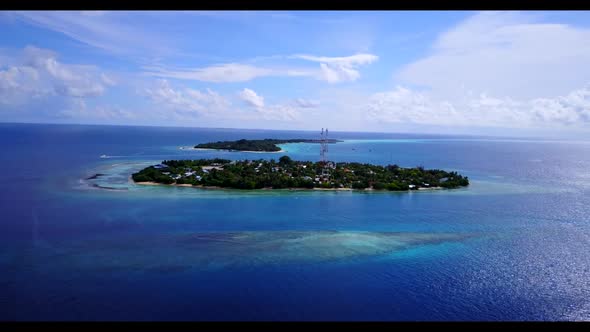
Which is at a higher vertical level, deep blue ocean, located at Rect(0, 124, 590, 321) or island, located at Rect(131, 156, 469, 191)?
island, located at Rect(131, 156, 469, 191)

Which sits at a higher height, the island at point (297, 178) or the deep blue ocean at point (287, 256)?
the island at point (297, 178)

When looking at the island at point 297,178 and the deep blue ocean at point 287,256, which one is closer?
the deep blue ocean at point 287,256

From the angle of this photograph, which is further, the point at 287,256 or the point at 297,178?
the point at 297,178

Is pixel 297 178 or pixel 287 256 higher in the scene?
pixel 297 178

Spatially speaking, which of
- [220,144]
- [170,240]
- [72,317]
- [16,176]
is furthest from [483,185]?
[220,144]
